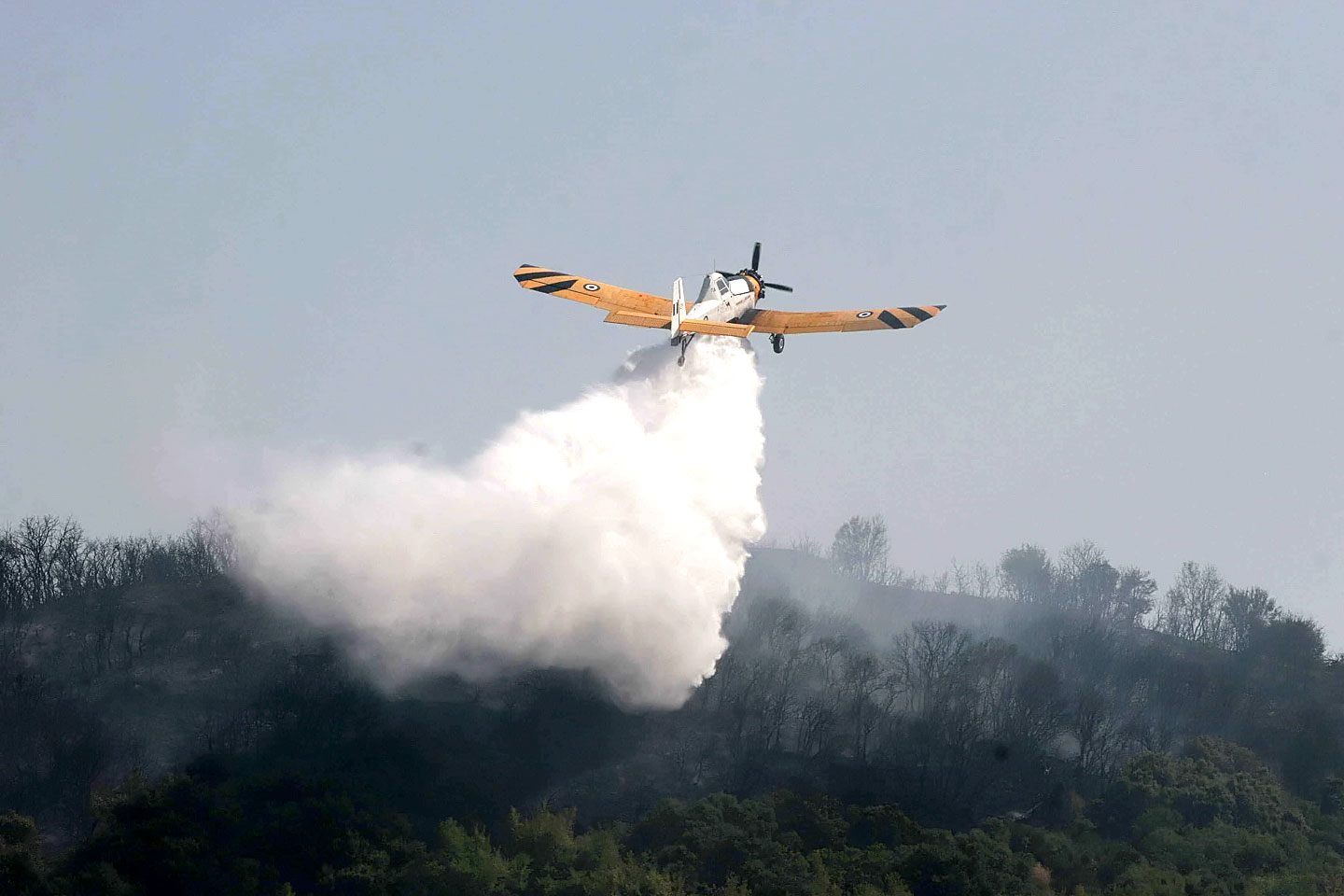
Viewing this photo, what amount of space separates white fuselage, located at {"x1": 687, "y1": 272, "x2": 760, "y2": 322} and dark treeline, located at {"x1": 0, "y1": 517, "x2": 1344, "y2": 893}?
2767cm

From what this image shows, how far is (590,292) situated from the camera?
77.4 metres

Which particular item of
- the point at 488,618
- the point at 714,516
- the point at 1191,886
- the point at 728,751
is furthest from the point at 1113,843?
the point at 488,618

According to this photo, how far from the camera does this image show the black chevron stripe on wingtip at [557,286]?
7819 centimetres

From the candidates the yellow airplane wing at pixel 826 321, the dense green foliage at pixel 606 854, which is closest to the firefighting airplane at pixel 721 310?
the yellow airplane wing at pixel 826 321

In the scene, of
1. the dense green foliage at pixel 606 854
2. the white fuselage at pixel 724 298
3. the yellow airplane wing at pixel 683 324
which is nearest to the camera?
the dense green foliage at pixel 606 854

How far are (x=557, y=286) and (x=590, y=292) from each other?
2169 millimetres

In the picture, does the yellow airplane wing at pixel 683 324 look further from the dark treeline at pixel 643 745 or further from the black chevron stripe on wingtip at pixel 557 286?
the dark treeline at pixel 643 745

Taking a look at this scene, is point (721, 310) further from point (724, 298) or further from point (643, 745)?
point (643, 745)

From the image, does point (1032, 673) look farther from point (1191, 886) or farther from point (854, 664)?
point (1191, 886)

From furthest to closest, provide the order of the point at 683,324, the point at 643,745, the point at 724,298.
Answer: the point at 643,745, the point at 724,298, the point at 683,324

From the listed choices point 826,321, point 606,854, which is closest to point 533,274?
point 826,321

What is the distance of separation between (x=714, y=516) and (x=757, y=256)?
15.5m

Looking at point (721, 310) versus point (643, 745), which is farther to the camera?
point (643, 745)

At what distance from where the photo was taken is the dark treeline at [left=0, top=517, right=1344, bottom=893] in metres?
76.0
